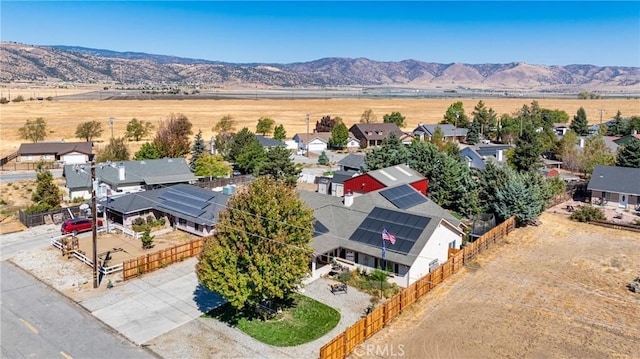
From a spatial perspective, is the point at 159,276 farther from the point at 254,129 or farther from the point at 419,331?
the point at 254,129

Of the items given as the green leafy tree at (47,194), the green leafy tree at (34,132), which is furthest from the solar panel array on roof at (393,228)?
the green leafy tree at (34,132)

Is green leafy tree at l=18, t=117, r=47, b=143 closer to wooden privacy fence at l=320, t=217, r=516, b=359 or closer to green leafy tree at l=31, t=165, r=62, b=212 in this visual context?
green leafy tree at l=31, t=165, r=62, b=212

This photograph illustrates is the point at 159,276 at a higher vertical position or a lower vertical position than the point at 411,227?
lower

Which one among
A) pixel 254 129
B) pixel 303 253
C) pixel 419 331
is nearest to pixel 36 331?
pixel 303 253

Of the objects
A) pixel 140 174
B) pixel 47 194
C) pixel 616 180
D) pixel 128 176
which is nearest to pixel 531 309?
pixel 616 180

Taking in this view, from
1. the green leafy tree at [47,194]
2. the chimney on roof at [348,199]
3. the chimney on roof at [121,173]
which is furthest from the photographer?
the chimney on roof at [121,173]

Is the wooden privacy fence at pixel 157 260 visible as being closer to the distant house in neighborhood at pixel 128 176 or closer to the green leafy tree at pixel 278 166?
the distant house in neighborhood at pixel 128 176
